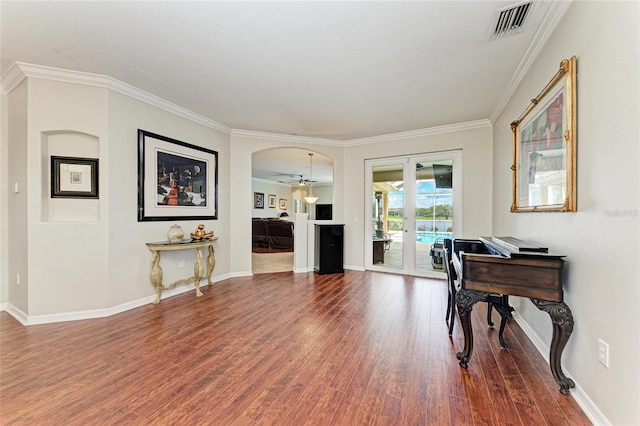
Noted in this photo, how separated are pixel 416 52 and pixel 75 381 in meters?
3.85

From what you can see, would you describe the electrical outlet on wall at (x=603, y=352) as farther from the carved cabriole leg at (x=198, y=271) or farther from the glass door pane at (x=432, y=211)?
the carved cabriole leg at (x=198, y=271)

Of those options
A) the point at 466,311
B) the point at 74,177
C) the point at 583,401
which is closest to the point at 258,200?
the point at 74,177

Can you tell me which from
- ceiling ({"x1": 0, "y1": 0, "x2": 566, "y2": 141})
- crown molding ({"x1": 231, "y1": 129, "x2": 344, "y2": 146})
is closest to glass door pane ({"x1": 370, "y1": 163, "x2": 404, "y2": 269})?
crown molding ({"x1": 231, "y1": 129, "x2": 344, "y2": 146})

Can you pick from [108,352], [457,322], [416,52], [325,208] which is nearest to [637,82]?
[416,52]

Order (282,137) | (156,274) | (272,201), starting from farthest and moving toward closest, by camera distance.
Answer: (272,201) < (282,137) < (156,274)

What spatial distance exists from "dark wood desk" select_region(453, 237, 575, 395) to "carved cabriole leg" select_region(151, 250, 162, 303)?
351 centimetres

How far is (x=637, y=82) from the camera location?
125 cm

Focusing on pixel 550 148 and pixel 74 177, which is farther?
pixel 74 177

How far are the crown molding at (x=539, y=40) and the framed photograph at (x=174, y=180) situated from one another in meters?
4.30

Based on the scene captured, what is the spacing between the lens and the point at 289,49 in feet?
8.04

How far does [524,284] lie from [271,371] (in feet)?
6.32

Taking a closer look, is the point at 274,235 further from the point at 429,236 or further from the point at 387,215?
the point at 429,236

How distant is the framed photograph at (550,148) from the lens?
1762 mm

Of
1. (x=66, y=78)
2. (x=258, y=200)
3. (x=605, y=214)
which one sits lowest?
(x=605, y=214)
